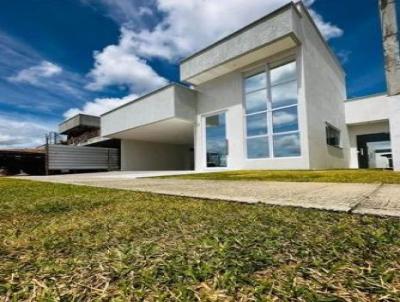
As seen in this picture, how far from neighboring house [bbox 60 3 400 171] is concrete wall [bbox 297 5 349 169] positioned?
0.05m

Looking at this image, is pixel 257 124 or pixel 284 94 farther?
pixel 257 124

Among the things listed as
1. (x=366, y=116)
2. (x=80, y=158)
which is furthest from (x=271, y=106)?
(x=80, y=158)

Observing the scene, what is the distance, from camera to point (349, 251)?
2.94 feet

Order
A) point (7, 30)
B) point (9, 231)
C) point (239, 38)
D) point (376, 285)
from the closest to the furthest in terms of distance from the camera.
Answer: point (376, 285) → point (9, 231) → point (239, 38) → point (7, 30)

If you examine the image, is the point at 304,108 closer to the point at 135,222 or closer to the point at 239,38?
the point at 239,38

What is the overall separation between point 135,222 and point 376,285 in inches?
46.4

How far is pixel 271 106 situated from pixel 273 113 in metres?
0.33

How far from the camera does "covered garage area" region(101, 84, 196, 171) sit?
41.3 ft

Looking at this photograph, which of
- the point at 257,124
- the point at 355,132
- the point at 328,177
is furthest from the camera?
the point at 355,132

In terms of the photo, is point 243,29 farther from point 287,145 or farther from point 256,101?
point 287,145

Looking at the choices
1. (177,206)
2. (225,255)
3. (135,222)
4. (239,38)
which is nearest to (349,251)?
(225,255)

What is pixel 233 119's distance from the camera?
11.5 metres

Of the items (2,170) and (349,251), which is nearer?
(349,251)

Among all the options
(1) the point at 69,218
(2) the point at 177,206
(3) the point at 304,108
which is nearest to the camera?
(1) the point at 69,218
